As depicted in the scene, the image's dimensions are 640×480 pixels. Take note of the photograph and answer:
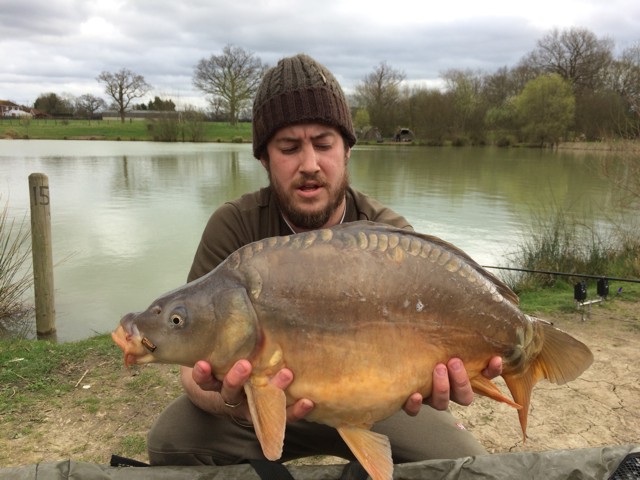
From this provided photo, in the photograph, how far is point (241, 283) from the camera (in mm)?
991

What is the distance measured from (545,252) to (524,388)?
360cm

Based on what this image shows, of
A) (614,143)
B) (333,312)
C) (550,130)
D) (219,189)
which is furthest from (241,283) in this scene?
(550,130)

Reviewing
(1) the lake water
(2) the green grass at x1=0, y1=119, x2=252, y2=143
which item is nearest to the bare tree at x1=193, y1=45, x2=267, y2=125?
(2) the green grass at x1=0, y1=119, x2=252, y2=143

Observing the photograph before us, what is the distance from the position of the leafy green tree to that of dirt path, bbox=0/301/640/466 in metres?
26.9

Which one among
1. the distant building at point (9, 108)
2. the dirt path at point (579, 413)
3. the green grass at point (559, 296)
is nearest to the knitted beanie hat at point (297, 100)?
the dirt path at point (579, 413)

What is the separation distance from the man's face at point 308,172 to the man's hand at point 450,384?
64 cm

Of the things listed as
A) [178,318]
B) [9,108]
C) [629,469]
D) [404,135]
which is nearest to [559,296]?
[629,469]

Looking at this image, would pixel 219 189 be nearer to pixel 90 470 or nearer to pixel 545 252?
pixel 545 252

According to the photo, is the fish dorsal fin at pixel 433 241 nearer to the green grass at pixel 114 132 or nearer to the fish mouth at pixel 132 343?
the fish mouth at pixel 132 343

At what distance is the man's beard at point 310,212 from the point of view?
152cm

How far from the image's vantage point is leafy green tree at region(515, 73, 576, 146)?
1037 inches

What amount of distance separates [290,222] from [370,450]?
0.76 metres

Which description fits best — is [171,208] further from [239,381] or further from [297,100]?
[239,381]

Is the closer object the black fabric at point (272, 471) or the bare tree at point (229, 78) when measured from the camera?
the black fabric at point (272, 471)
